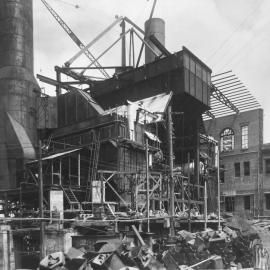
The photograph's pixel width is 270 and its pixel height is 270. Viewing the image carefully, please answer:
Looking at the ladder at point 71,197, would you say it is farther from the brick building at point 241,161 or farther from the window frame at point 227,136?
the window frame at point 227,136

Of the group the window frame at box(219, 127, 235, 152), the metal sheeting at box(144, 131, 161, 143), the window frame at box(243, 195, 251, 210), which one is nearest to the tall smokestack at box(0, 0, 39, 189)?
the metal sheeting at box(144, 131, 161, 143)

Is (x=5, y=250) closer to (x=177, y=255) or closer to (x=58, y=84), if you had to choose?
(x=177, y=255)

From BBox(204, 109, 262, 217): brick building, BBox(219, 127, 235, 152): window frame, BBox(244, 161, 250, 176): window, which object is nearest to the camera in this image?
BBox(204, 109, 262, 217): brick building

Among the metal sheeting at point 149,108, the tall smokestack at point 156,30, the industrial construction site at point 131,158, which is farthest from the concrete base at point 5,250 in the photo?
the tall smokestack at point 156,30

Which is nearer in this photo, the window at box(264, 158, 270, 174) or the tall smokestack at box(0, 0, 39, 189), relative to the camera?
the tall smokestack at box(0, 0, 39, 189)

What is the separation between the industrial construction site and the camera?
24.1 m

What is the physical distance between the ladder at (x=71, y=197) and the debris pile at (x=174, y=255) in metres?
7.23

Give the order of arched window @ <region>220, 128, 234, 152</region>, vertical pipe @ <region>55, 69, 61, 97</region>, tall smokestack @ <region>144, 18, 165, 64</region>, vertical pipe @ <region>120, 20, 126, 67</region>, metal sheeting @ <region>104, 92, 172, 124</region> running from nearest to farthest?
metal sheeting @ <region>104, 92, 172, 124</region>
vertical pipe @ <region>55, 69, 61, 97</region>
vertical pipe @ <region>120, 20, 126, 67</region>
arched window @ <region>220, 128, 234, 152</region>
tall smokestack @ <region>144, 18, 165, 64</region>

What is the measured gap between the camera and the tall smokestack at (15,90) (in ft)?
143

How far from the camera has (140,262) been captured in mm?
16828

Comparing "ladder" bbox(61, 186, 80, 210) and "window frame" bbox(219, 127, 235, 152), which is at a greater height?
"window frame" bbox(219, 127, 235, 152)

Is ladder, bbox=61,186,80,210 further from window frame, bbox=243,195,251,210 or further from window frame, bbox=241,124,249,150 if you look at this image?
window frame, bbox=241,124,249,150

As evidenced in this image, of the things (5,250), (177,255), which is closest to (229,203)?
(177,255)

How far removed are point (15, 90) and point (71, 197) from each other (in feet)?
54.9
